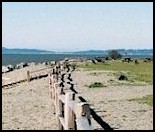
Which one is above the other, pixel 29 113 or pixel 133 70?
pixel 29 113

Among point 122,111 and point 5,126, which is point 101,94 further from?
point 5,126

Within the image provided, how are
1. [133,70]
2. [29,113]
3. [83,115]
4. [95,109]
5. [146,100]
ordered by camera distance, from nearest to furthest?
1. [83,115]
2. [29,113]
3. [95,109]
4. [146,100]
5. [133,70]

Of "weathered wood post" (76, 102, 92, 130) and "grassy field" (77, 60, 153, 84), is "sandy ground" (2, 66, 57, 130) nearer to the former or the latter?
"weathered wood post" (76, 102, 92, 130)

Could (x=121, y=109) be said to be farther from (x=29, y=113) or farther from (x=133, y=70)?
(x=133, y=70)

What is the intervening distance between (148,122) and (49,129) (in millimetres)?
2750

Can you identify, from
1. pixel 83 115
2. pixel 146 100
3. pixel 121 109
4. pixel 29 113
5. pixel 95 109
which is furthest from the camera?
pixel 146 100

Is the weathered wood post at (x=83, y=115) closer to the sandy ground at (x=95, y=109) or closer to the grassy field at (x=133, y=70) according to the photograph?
the sandy ground at (x=95, y=109)

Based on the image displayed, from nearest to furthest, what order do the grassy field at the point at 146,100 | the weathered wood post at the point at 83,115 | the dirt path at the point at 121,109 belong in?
the weathered wood post at the point at 83,115 < the dirt path at the point at 121,109 < the grassy field at the point at 146,100

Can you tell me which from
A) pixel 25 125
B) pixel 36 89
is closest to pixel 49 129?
pixel 25 125

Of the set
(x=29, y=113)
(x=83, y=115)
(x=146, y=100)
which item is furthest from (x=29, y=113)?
(x=83, y=115)

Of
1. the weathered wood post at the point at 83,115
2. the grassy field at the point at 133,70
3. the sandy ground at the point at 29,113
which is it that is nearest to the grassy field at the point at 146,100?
the sandy ground at the point at 29,113

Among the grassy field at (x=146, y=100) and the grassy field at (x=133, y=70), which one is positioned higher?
the grassy field at (x=146, y=100)

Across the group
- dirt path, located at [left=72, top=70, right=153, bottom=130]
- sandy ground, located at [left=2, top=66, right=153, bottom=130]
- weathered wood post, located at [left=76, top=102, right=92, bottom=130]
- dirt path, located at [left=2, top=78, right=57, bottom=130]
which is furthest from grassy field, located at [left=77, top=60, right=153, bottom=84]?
weathered wood post, located at [left=76, top=102, right=92, bottom=130]

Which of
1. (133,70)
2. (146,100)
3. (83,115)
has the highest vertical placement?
(83,115)
